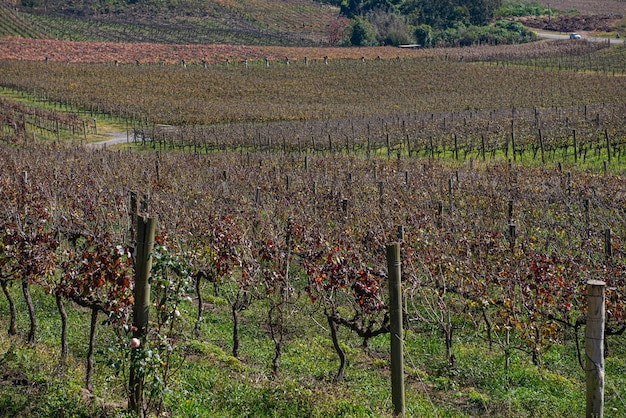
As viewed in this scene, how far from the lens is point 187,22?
10288 cm

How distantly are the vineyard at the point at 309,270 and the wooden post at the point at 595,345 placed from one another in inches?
68.0

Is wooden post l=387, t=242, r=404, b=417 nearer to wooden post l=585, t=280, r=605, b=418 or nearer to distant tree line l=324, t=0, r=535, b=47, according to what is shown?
wooden post l=585, t=280, r=605, b=418

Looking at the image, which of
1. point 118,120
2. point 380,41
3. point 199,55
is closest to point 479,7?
point 380,41

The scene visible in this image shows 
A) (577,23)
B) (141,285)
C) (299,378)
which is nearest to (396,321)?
(141,285)

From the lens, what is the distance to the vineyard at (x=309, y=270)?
274 inches

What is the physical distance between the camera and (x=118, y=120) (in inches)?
1964

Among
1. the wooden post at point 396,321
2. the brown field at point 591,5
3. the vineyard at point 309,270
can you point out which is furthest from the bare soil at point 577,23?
the wooden post at point 396,321

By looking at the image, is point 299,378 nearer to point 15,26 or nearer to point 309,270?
point 309,270

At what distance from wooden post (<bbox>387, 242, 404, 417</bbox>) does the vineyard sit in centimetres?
32

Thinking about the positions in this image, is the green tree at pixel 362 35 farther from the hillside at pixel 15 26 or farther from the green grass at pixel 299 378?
the green grass at pixel 299 378

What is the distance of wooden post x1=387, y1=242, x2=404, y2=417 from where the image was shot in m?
6.19

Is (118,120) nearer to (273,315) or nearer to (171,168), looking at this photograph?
(171,168)

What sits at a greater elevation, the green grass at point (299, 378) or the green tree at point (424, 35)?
the green tree at point (424, 35)

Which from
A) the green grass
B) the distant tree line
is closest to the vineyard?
the green grass
